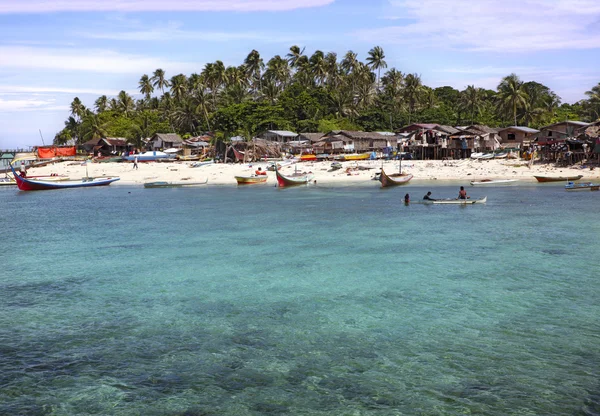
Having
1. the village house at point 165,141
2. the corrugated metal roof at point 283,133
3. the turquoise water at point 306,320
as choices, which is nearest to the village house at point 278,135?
the corrugated metal roof at point 283,133

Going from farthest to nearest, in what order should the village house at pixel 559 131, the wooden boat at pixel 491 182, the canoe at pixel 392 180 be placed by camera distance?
the village house at pixel 559 131 → the wooden boat at pixel 491 182 → the canoe at pixel 392 180

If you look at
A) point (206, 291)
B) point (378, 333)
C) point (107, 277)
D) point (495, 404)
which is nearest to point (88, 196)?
point (107, 277)

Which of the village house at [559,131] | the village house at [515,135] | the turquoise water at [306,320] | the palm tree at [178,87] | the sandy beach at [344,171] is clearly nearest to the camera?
the turquoise water at [306,320]

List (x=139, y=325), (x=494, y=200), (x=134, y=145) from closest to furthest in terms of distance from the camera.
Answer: (x=139, y=325)
(x=494, y=200)
(x=134, y=145)

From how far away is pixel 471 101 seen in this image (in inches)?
3907

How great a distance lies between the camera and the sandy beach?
59938mm

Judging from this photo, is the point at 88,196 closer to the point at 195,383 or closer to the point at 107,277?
the point at 107,277

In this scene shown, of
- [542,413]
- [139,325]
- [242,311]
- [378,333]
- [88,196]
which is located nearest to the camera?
[542,413]

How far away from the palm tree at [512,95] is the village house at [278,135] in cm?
3511

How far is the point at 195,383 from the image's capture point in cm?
1087

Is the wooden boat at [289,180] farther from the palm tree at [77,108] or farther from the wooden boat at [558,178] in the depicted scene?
the palm tree at [77,108]

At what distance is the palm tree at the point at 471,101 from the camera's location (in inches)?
3880

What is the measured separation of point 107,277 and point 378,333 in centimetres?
1125

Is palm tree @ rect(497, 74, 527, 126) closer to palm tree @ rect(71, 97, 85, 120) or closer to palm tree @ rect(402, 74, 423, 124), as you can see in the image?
palm tree @ rect(402, 74, 423, 124)
